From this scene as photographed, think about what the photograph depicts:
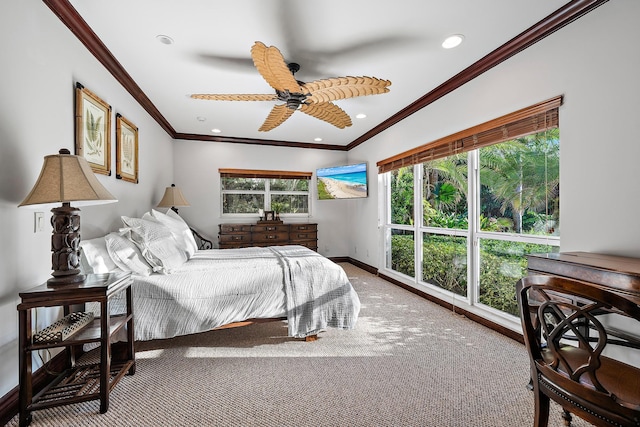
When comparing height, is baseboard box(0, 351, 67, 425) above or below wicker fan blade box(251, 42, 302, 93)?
below

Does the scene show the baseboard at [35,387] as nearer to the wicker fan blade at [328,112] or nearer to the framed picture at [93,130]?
the framed picture at [93,130]

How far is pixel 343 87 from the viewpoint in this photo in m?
2.45

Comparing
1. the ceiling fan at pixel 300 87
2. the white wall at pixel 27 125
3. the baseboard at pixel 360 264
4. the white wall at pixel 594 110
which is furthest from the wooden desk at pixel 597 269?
the baseboard at pixel 360 264

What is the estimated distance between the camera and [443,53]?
8.66ft

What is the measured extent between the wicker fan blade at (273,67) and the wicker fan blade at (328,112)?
0.44 m

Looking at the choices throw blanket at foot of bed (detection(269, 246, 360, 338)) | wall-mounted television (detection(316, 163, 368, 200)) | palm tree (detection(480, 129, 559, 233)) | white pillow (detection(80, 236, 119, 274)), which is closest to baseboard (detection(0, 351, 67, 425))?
white pillow (detection(80, 236, 119, 274))

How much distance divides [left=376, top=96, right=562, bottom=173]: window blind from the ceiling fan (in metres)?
1.08

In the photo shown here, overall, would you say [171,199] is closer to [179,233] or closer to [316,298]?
[179,233]

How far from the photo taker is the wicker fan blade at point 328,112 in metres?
3.04

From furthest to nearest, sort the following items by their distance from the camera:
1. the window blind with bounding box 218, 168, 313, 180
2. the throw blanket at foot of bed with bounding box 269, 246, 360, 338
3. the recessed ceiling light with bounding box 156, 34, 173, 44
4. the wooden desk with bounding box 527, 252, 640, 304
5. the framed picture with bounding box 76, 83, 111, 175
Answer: the window blind with bounding box 218, 168, 313, 180
the throw blanket at foot of bed with bounding box 269, 246, 360, 338
the recessed ceiling light with bounding box 156, 34, 173, 44
the framed picture with bounding box 76, 83, 111, 175
the wooden desk with bounding box 527, 252, 640, 304

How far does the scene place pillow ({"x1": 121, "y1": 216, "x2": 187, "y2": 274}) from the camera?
242cm

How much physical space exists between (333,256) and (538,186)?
14.0 feet

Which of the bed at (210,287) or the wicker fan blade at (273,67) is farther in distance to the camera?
the bed at (210,287)

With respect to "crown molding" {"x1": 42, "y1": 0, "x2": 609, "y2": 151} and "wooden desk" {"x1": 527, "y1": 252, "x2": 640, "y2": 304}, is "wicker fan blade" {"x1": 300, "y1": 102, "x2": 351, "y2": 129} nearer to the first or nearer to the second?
"crown molding" {"x1": 42, "y1": 0, "x2": 609, "y2": 151}
